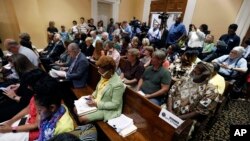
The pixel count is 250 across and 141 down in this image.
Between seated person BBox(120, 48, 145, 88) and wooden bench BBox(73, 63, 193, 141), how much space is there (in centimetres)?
Result: 70

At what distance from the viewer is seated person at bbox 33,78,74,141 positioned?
38.4 inches

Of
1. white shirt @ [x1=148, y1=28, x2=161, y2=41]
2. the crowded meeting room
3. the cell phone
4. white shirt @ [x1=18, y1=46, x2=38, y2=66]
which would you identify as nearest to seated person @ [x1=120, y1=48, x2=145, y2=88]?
the crowded meeting room

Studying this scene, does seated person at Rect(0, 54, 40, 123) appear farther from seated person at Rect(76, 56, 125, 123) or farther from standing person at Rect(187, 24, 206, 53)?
standing person at Rect(187, 24, 206, 53)

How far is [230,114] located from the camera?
2625 millimetres

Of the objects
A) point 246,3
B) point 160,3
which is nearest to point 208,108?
point 246,3

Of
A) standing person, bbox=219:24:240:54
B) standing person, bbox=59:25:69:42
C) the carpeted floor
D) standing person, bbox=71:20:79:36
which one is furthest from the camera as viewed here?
standing person, bbox=71:20:79:36

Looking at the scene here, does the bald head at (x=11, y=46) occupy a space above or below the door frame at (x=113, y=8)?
below

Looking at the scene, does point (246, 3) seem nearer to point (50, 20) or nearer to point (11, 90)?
point (11, 90)

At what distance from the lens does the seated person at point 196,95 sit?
5.20 ft

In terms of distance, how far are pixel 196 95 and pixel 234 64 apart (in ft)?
6.37

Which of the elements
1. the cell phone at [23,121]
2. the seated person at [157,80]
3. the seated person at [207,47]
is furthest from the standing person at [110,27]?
the cell phone at [23,121]

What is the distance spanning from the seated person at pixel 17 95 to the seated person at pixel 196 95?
1658 mm

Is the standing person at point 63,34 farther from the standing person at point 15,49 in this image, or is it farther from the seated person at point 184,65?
the seated person at point 184,65

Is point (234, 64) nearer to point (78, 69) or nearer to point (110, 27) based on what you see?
point (78, 69)
